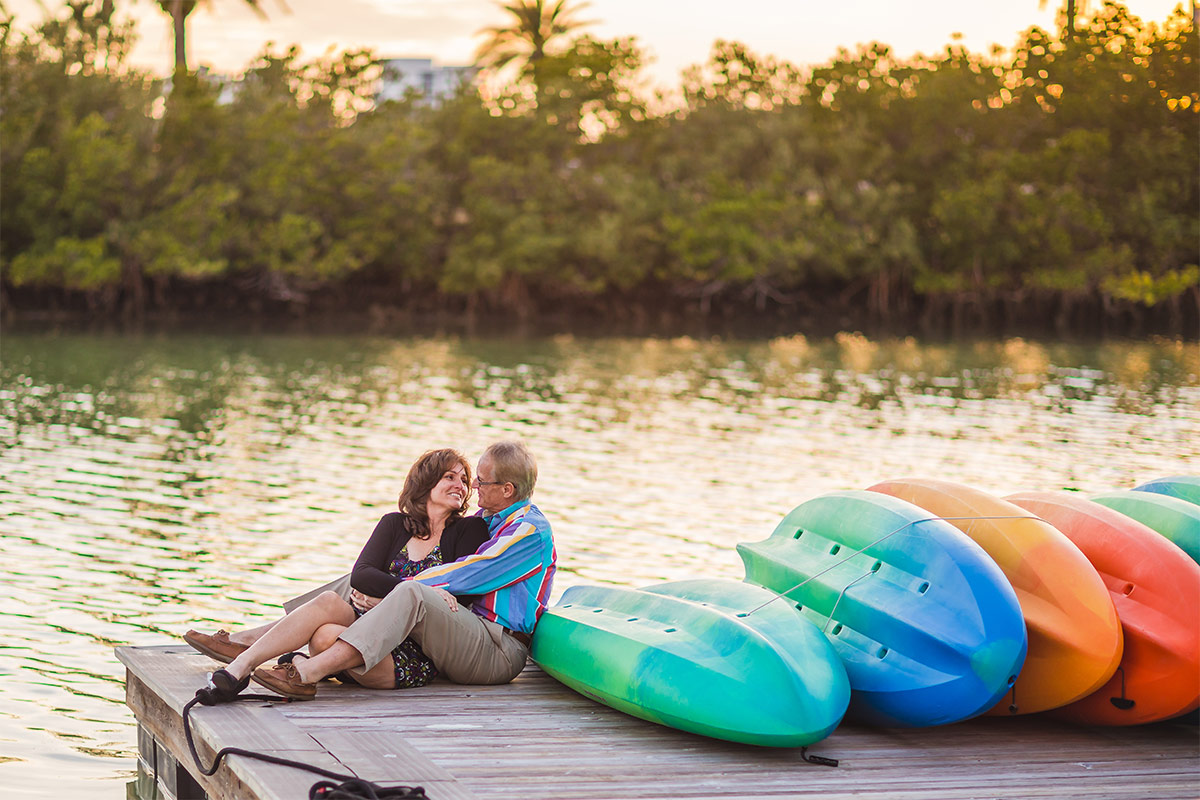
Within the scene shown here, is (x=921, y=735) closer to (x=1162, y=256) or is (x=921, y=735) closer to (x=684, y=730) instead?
(x=684, y=730)

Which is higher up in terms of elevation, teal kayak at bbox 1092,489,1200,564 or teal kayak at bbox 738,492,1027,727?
teal kayak at bbox 1092,489,1200,564

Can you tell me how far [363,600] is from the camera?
5738 millimetres

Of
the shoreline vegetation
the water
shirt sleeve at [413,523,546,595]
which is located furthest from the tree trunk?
shirt sleeve at [413,523,546,595]

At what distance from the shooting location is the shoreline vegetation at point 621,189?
45.1 meters

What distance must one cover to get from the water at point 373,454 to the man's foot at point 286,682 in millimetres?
1365

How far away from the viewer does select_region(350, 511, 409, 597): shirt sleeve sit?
222 inches

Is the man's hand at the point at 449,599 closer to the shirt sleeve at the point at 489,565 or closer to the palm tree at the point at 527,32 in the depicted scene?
the shirt sleeve at the point at 489,565

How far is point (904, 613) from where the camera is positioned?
538 centimetres

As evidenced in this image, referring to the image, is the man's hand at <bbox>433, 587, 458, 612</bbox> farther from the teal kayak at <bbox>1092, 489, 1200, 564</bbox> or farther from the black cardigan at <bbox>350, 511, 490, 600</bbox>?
the teal kayak at <bbox>1092, 489, 1200, 564</bbox>

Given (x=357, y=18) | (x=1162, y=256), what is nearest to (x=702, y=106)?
(x=357, y=18)

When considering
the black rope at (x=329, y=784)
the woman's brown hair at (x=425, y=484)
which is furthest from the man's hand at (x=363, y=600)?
the black rope at (x=329, y=784)

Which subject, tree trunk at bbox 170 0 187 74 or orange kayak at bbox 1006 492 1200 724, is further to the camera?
tree trunk at bbox 170 0 187 74

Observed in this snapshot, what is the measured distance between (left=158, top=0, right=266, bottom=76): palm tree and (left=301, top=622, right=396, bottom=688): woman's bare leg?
163 ft

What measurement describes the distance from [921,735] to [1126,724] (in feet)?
2.76
